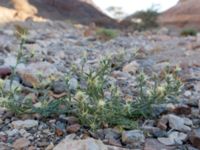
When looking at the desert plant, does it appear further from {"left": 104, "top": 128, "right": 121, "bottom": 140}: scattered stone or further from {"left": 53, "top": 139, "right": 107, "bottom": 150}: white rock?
{"left": 53, "top": 139, "right": 107, "bottom": 150}: white rock

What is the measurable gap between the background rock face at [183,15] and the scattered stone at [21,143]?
16.4 metres

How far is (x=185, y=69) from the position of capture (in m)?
4.39

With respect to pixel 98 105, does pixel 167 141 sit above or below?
below

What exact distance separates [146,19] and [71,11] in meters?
3.36

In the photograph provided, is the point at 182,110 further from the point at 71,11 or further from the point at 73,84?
the point at 71,11

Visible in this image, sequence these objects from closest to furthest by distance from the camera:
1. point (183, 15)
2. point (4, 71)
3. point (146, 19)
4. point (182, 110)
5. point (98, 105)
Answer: point (98, 105) → point (182, 110) → point (4, 71) → point (146, 19) → point (183, 15)

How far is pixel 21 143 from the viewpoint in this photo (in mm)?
2324

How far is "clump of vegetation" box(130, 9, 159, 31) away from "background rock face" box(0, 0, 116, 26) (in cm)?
122

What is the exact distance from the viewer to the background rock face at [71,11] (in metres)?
16.7

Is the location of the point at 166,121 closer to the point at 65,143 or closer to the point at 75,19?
the point at 65,143

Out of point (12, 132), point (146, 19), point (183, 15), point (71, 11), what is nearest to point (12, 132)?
point (12, 132)

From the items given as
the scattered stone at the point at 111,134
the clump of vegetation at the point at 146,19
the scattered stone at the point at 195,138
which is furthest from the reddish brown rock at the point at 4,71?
the clump of vegetation at the point at 146,19

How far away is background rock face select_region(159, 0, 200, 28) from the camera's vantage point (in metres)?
18.9

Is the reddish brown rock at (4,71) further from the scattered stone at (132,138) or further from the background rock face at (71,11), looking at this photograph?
the background rock face at (71,11)
